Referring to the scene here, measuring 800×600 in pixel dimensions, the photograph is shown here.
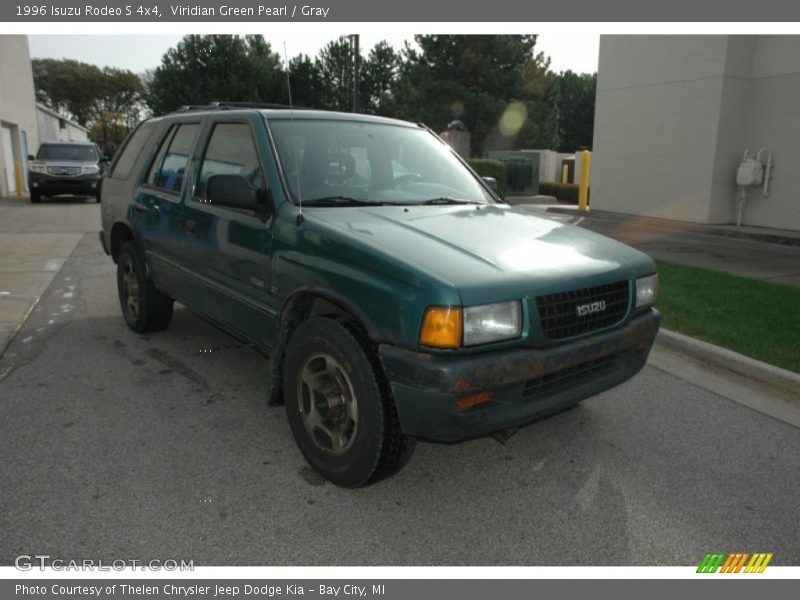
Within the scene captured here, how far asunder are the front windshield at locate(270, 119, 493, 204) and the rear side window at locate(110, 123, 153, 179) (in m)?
2.19

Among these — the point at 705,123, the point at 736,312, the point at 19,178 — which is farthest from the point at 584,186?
the point at 19,178

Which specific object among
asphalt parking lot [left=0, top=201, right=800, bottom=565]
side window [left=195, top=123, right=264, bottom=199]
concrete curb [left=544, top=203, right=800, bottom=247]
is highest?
side window [left=195, top=123, right=264, bottom=199]

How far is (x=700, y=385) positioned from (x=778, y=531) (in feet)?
6.08

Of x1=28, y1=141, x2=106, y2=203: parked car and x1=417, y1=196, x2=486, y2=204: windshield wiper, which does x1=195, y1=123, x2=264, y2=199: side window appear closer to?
x1=417, y1=196, x2=486, y2=204: windshield wiper

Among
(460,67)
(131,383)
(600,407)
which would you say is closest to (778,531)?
(600,407)

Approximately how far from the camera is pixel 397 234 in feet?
9.98

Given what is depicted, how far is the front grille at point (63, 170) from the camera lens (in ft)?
62.7

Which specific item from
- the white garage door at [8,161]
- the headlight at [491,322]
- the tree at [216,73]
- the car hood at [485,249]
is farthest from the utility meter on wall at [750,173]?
the tree at [216,73]

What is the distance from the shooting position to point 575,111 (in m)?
52.9

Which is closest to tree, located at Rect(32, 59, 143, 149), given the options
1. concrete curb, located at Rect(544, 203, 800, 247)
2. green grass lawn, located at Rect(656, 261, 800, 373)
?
concrete curb, located at Rect(544, 203, 800, 247)

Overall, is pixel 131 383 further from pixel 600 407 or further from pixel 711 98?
pixel 711 98

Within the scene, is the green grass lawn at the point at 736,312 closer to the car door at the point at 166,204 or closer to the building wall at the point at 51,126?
the car door at the point at 166,204

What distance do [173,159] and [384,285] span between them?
276 centimetres

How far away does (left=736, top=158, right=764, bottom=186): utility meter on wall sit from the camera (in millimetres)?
12562
